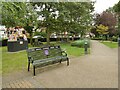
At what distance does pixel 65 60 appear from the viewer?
8977 mm

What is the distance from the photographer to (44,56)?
8.12 m

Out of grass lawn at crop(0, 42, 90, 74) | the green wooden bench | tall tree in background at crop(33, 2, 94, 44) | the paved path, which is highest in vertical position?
tall tree in background at crop(33, 2, 94, 44)

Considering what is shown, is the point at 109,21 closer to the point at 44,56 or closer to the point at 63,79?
the point at 44,56

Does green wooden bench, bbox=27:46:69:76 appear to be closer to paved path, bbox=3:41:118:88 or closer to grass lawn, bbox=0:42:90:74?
paved path, bbox=3:41:118:88

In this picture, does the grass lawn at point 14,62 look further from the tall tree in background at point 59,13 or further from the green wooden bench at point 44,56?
the tall tree in background at point 59,13

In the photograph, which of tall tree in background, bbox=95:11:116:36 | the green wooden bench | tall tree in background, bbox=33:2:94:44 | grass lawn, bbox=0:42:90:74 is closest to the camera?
the green wooden bench

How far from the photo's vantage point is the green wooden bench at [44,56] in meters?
7.28

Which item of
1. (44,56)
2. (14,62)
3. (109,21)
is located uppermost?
(109,21)

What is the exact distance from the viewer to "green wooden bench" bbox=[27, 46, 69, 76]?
23.9ft

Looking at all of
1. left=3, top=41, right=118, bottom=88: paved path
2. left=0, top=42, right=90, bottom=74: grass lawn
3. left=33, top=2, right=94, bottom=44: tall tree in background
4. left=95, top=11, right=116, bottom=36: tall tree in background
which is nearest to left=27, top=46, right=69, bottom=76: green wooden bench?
left=3, top=41, right=118, bottom=88: paved path

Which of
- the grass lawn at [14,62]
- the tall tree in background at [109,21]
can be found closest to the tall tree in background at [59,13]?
Result: the grass lawn at [14,62]

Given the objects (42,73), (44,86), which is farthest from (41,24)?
(44,86)

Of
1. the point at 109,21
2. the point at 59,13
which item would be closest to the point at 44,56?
the point at 59,13

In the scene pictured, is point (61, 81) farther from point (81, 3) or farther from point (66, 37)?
point (66, 37)
